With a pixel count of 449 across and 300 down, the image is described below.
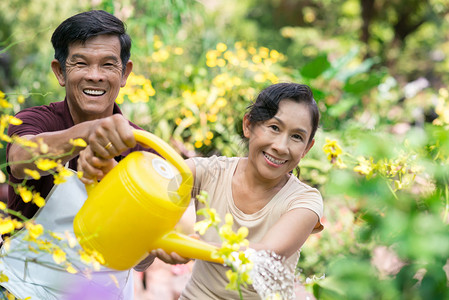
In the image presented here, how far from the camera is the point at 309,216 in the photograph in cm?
139

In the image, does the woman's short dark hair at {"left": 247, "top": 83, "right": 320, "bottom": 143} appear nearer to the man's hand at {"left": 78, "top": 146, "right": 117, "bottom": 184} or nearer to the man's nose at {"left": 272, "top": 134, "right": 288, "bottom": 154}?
the man's nose at {"left": 272, "top": 134, "right": 288, "bottom": 154}

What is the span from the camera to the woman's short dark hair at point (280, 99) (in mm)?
1470

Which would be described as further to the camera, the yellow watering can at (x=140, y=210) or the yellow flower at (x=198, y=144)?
the yellow flower at (x=198, y=144)

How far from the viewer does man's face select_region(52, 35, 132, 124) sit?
4.92ft

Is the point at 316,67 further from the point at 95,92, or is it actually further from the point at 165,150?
the point at 165,150

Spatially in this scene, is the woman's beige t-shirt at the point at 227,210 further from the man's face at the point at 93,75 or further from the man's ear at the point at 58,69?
the man's ear at the point at 58,69

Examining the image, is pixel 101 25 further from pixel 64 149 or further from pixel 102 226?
pixel 102 226

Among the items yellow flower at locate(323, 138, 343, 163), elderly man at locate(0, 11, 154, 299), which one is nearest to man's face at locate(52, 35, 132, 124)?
elderly man at locate(0, 11, 154, 299)

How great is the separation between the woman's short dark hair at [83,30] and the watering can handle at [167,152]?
1.42 feet

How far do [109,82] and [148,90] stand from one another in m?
1.81

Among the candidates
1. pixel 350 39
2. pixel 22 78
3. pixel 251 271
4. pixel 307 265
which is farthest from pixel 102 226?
pixel 350 39

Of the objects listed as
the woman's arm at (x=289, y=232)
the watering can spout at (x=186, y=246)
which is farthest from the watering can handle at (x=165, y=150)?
the woman's arm at (x=289, y=232)

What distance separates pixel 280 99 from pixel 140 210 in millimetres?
515

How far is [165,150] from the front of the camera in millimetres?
1193
